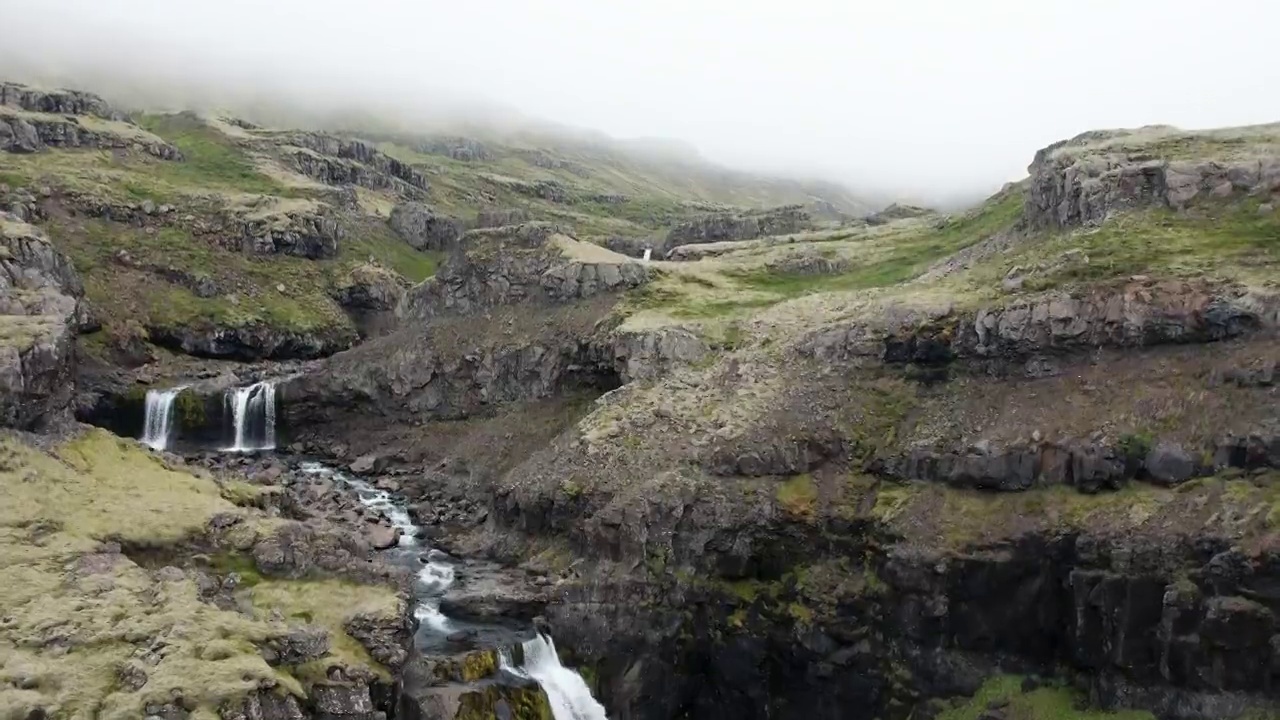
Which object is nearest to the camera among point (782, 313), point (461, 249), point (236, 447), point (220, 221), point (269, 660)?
point (269, 660)

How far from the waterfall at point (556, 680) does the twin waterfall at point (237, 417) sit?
42.9 metres

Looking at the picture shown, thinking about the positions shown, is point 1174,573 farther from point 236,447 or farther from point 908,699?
point 236,447

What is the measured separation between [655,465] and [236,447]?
43.1m

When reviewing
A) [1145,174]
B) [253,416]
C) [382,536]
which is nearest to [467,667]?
[382,536]

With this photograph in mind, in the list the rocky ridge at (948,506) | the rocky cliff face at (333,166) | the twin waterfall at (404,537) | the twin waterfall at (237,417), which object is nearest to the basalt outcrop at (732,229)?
the twin waterfall at (237,417)

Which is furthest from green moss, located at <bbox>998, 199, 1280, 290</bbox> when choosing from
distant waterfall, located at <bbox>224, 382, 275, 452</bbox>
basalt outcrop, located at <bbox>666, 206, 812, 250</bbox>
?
basalt outcrop, located at <bbox>666, 206, 812, 250</bbox>

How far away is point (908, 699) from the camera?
127 ft

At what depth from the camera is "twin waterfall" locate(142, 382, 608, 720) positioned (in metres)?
40.4

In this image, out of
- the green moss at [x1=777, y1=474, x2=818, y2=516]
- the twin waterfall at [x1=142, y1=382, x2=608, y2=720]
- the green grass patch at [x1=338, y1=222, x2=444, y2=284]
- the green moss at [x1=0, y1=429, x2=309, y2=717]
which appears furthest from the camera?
the green grass patch at [x1=338, y1=222, x2=444, y2=284]

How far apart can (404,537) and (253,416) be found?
29.0 metres

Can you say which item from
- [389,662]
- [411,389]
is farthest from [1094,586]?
[411,389]

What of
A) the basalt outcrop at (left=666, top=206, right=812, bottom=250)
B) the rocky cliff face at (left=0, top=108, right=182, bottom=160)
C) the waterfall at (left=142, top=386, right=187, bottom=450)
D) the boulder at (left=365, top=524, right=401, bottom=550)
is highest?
the rocky cliff face at (left=0, top=108, right=182, bottom=160)

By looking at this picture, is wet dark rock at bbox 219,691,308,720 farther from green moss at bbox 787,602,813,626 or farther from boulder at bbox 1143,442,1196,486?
boulder at bbox 1143,442,1196,486

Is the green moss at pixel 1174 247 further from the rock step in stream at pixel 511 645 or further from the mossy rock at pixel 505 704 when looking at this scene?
the mossy rock at pixel 505 704
